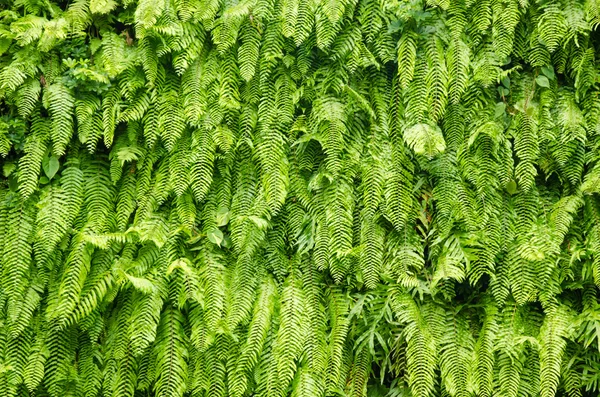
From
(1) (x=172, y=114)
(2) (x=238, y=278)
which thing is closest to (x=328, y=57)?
(1) (x=172, y=114)

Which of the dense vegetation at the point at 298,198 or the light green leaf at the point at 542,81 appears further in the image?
the light green leaf at the point at 542,81

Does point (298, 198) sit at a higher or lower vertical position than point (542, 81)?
lower

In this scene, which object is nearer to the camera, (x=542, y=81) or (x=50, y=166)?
(x=50, y=166)

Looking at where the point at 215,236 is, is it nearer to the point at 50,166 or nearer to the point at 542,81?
the point at 50,166

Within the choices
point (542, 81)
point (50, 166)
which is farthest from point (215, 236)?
point (542, 81)

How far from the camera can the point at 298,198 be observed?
3.46 m

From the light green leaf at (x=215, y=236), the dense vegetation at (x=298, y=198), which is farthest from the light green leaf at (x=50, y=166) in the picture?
the light green leaf at (x=215, y=236)

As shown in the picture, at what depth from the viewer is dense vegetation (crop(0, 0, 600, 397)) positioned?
129 inches

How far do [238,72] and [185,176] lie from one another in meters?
0.68

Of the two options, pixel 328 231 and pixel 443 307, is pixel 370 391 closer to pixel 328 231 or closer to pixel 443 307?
pixel 443 307

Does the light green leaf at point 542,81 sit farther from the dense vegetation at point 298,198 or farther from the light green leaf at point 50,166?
the light green leaf at point 50,166

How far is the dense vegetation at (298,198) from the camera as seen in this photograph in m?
3.29

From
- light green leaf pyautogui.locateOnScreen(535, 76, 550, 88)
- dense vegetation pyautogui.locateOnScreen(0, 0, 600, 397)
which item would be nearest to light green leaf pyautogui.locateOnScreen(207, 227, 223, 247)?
dense vegetation pyautogui.locateOnScreen(0, 0, 600, 397)

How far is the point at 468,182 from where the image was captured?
135 inches
